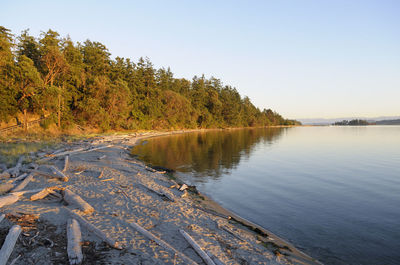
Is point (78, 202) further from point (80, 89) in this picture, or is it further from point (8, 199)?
point (80, 89)

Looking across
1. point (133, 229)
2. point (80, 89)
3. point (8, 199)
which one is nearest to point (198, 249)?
point (133, 229)

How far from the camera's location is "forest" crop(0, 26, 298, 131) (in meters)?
31.9

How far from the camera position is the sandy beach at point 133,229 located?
5469mm

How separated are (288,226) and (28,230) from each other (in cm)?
1001

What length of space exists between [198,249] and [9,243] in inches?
188

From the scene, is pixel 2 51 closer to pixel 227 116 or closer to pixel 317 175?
pixel 317 175

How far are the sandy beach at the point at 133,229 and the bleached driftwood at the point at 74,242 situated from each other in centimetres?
14

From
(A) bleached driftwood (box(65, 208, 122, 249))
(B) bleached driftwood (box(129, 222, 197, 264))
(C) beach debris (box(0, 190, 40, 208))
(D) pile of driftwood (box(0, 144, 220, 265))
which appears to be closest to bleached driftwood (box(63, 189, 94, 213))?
(D) pile of driftwood (box(0, 144, 220, 265))

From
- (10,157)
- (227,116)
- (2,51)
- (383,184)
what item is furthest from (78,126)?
(227,116)

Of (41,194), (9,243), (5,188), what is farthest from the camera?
(5,188)

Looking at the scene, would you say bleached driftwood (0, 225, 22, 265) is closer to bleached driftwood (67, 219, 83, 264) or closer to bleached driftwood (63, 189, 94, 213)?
bleached driftwood (67, 219, 83, 264)

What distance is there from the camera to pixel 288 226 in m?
9.71

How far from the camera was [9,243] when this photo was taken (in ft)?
16.3

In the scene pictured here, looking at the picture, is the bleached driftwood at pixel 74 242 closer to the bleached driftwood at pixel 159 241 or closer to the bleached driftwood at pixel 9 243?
the bleached driftwood at pixel 9 243
